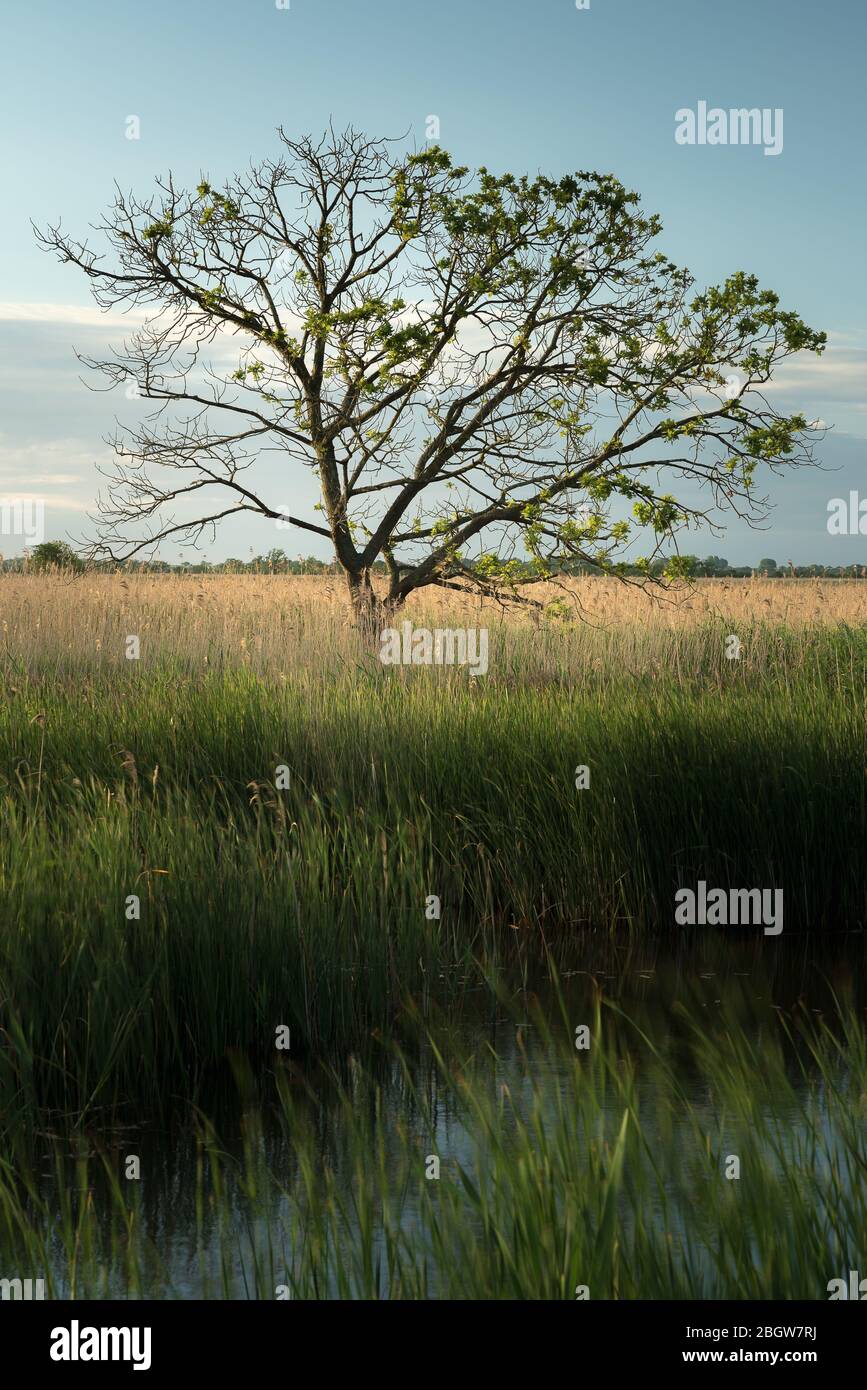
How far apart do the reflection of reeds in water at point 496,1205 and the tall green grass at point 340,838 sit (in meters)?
0.45

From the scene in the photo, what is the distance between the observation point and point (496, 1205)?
264cm

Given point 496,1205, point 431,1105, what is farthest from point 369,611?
point 496,1205

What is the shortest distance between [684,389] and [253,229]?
15.1 ft

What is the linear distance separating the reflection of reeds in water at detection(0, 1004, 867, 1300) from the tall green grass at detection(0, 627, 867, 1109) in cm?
45

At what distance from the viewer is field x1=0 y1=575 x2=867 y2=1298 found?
9.25 feet

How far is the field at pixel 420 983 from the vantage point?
2.82 m

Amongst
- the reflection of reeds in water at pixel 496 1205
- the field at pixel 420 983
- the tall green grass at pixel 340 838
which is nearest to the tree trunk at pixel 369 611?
the tall green grass at pixel 340 838

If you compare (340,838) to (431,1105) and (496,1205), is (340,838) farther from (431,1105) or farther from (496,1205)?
(496,1205)

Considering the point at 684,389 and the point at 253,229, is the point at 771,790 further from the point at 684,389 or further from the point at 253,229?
the point at 253,229

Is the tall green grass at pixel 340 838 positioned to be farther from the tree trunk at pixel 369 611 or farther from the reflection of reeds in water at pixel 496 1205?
the tree trunk at pixel 369 611

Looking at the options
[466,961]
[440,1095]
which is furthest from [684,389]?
[440,1095]

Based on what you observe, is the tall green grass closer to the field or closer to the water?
the field

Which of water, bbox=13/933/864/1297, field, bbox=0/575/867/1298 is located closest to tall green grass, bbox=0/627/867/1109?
field, bbox=0/575/867/1298

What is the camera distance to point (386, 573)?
1359 centimetres
